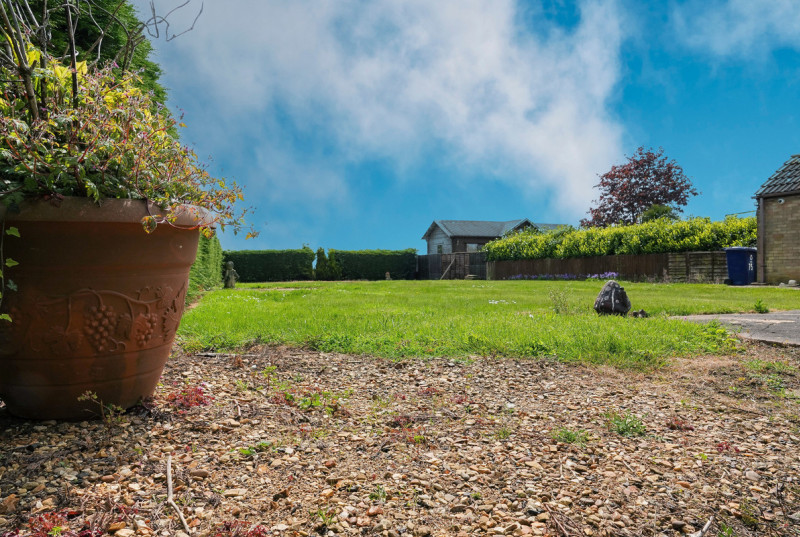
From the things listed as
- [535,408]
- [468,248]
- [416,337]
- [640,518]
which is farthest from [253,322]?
[468,248]

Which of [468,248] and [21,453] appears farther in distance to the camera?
[468,248]

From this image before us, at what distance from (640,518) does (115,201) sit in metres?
2.55

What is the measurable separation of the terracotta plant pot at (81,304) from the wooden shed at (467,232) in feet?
105

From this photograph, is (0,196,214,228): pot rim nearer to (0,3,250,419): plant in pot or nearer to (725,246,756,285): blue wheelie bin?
(0,3,250,419): plant in pot

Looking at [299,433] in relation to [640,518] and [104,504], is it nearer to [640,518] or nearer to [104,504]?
[104,504]

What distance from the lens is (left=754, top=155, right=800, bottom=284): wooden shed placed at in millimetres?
15383

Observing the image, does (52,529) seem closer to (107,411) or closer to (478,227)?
(107,411)

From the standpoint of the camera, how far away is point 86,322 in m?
2.25

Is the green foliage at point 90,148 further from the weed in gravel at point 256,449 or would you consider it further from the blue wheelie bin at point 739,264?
the blue wheelie bin at point 739,264

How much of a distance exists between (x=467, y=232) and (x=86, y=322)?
3422 cm

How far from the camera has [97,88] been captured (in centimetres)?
240

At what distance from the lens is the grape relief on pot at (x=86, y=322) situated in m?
2.19

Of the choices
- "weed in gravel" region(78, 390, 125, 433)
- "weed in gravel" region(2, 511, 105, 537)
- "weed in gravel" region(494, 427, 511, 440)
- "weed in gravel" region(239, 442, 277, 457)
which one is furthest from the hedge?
"weed in gravel" region(2, 511, 105, 537)

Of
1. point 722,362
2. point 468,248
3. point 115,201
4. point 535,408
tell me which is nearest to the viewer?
point 115,201
